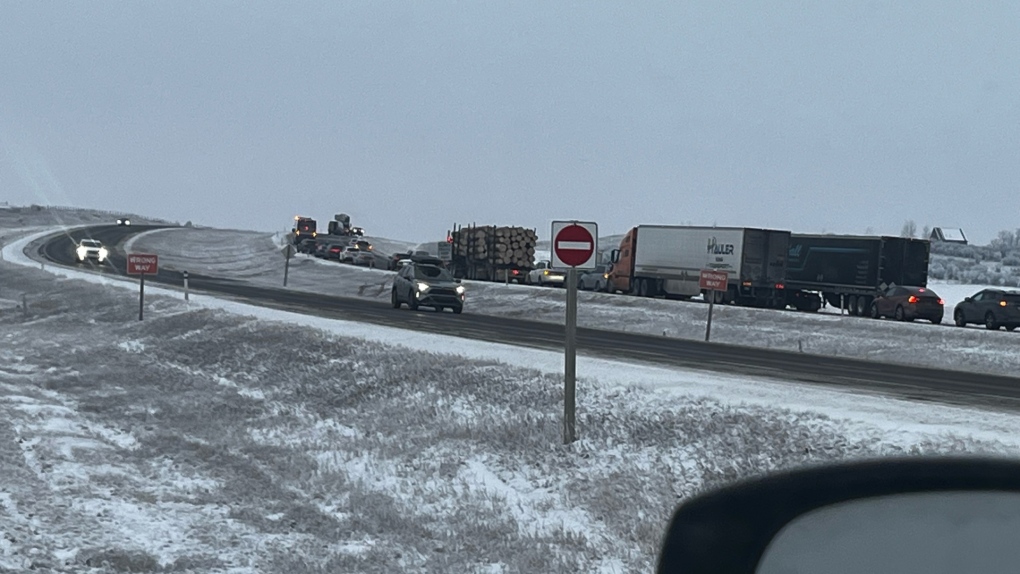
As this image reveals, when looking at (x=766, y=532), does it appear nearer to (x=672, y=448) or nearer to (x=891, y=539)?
(x=891, y=539)

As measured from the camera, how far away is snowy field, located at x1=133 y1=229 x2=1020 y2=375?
33.0 meters

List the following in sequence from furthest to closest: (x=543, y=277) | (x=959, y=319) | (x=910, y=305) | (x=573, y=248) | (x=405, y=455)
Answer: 1. (x=543, y=277)
2. (x=910, y=305)
3. (x=959, y=319)
4. (x=405, y=455)
5. (x=573, y=248)

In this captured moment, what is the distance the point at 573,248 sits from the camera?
12969 mm

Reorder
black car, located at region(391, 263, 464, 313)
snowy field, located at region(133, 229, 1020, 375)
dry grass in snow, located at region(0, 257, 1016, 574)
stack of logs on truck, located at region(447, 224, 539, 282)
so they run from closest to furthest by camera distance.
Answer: dry grass in snow, located at region(0, 257, 1016, 574) → snowy field, located at region(133, 229, 1020, 375) → black car, located at region(391, 263, 464, 313) → stack of logs on truck, located at region(447, 224, 539, 282)

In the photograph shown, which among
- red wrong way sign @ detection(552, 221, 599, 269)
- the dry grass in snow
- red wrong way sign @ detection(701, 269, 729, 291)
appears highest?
red wrong way sign @ detection(552, 221, 599, 269)

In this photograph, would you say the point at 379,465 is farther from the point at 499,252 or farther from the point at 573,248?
the point at 499,252

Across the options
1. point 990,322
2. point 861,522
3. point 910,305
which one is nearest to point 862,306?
point 910,305

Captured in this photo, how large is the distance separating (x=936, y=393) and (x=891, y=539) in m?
18.2

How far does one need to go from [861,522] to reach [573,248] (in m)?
11.2

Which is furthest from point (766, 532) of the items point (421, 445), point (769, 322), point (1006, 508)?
point (769, 322)

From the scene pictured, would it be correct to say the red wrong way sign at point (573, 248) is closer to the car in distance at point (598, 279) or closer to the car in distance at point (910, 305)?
the car in distance at point (910, 305)

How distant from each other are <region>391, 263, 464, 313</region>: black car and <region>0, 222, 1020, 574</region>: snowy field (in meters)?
17.4

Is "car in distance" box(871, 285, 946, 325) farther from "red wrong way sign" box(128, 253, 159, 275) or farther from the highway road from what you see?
"red wrong way sign" box(128, 253, 159, 275)

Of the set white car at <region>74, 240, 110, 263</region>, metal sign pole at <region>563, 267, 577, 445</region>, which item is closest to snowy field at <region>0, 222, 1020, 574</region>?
metal sign pole at <region>563, 267, 577, 445</region>
